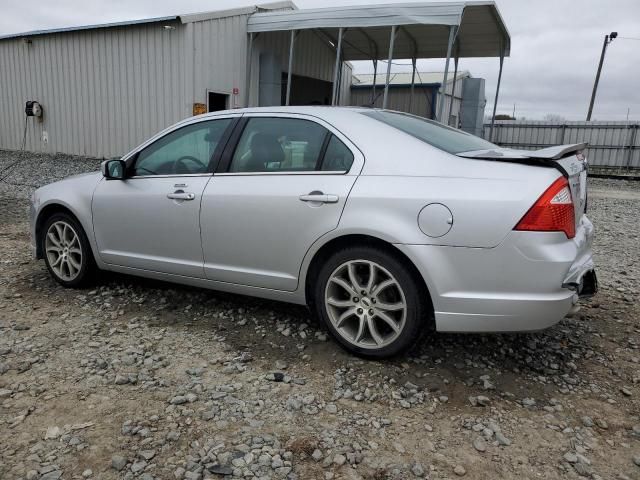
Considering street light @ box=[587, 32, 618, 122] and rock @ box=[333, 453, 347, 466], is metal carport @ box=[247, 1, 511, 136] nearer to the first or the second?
rock @ box=[333, 453, 347, 466]

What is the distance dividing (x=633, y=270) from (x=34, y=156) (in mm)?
15058

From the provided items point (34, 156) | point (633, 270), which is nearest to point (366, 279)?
point (633, 270)

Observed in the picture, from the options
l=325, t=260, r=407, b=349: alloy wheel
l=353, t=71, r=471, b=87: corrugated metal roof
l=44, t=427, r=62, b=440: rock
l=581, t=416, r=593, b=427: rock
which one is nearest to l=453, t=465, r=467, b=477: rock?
l=581, t=416, r=593, b=427: rock

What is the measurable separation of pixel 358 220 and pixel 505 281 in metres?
0.86

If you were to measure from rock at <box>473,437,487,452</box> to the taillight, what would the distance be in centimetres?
105

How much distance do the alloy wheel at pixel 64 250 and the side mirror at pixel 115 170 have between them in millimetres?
650

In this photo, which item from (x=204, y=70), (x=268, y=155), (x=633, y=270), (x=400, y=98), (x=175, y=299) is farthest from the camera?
(x=400, y=98)

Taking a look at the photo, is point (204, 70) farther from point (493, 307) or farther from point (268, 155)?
point (493, 307)

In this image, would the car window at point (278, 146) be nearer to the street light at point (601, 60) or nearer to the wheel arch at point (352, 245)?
the wheel arch at point (352, 245)

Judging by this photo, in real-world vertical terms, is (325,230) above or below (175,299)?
above

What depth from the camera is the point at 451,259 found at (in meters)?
2.77

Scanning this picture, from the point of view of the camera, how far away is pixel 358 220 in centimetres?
297

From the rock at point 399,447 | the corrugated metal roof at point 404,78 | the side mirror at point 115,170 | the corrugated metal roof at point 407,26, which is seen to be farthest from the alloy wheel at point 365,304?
the corrugated metal roof at point 404,78

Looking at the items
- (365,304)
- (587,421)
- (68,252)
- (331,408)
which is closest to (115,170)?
(68,252)
